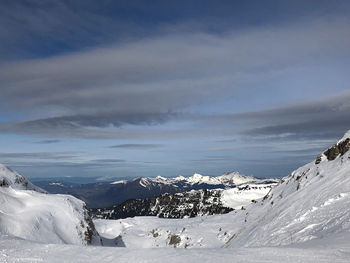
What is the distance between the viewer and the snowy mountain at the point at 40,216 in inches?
1570

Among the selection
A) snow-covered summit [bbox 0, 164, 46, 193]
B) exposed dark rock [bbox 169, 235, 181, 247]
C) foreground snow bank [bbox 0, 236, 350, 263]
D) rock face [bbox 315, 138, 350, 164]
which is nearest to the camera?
foreground snow bank [bbox 0, 236, 350, 263]

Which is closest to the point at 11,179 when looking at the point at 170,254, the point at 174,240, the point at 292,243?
the point at 174,240

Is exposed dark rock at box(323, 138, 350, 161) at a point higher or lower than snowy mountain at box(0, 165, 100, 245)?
higher

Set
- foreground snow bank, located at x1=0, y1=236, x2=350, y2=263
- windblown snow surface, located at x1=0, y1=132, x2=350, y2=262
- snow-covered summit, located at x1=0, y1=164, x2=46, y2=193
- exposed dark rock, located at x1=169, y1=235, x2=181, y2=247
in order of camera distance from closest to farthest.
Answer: foreground snow bank, located at x1=0, y1=236, x2=350, y2=263
windblown snow surface, located at x1=0, y1=132, x2=350, y2=262
snow-covered summit, located at x1=0, y1=164, x2=46, y2=193
exposed dark rock, located at x1=169, y1=235, x2=181, y2=247

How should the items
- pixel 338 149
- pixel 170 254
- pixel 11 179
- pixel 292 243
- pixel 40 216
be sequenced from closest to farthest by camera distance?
1. pixel 170 254
2. pixel 292 243
3. pixel 338 149
4. pixel 40 216
5. pixel 11 179

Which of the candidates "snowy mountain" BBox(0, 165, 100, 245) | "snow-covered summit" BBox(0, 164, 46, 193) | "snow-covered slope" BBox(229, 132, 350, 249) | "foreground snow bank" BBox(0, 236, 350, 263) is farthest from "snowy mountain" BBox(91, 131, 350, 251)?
"snow-covered summit" BBox(0, 164, 46, 193)

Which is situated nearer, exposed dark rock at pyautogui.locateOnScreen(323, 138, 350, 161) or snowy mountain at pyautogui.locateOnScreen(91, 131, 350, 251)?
snowy mountain at pyautogui.locateOnScreen(91, 131, 350, 251)

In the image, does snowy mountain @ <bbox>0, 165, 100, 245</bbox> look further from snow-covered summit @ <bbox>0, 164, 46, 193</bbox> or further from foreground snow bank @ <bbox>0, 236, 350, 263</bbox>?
foreground snow bank @ <bbox>0, 236, 350, 263</bbox>

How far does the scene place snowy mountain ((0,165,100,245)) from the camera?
39.9m

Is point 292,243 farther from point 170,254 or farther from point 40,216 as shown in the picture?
point 40,216

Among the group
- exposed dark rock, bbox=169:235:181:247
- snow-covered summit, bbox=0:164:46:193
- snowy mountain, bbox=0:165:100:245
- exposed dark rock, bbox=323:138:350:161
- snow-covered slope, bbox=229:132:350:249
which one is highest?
exposed dark rock, bbox=323:138:350:161

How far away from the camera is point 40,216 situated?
4397 cm

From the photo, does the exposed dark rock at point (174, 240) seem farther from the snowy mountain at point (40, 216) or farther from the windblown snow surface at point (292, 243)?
the windblown snow surface at point (292, 243)

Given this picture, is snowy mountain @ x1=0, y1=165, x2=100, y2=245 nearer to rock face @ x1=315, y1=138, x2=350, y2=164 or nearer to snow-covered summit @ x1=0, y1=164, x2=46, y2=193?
snow-covered summit @ x1=0, y1=164, x2=46, y2=193
